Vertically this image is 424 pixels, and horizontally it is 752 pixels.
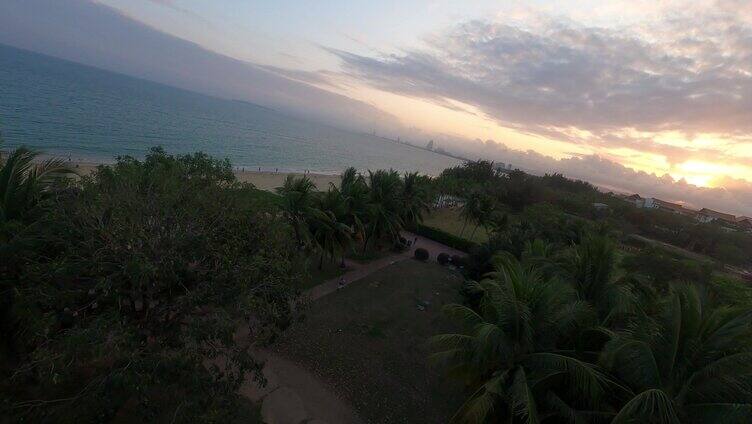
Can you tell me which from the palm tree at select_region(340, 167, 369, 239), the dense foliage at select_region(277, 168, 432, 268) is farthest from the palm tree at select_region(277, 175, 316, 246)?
the palm tree at select_region(340, 167, 369, 239)

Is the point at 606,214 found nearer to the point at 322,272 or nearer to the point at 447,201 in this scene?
the point at 447,201

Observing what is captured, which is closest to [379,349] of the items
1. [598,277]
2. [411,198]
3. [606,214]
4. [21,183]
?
[598,277]

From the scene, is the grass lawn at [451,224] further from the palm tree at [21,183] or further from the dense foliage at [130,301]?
the palm tree at [21,183]

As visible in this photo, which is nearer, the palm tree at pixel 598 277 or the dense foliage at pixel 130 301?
the dense foliage at pixel 130 301

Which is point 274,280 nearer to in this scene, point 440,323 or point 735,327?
point 735,327

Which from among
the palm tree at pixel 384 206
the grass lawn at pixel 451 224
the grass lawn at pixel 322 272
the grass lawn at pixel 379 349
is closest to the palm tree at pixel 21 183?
the grass lawn at pixel 379 349

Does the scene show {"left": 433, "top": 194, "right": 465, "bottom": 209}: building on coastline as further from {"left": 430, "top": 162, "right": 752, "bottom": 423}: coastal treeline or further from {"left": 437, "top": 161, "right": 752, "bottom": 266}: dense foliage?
{"left": 430, "top": 162, "right": 752, "bottom": 423}: coastal treeline

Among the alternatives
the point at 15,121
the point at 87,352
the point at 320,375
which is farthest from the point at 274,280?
the point at 15,121
